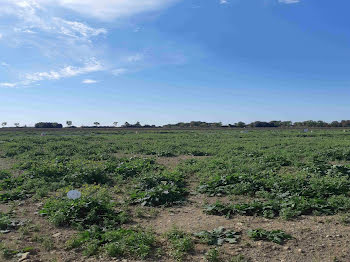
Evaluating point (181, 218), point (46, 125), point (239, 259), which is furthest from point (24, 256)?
point (46, 125)

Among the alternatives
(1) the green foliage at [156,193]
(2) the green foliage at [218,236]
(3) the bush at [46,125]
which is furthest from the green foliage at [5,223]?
(3) the bush at [46,125]

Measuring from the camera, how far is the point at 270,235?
4.95 m

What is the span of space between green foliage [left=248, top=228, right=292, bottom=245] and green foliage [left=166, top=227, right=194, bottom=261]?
109 cm

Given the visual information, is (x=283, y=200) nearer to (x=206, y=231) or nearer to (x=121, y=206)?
(x=206, y=231)

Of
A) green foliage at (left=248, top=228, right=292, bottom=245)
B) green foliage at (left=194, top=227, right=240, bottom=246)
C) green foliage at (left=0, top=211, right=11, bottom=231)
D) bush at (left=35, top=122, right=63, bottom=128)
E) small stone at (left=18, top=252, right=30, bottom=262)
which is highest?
bush at (left=35, top=122, right=63, bottom=128)

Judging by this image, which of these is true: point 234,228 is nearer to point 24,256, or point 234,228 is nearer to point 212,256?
point 212,256

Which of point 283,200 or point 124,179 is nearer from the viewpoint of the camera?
point 283,200

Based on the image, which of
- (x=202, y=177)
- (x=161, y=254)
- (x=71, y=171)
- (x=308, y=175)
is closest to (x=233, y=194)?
(x=202, y=177)

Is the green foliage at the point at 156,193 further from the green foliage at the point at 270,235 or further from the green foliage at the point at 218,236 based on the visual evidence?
the green foliage at the point at 270,235

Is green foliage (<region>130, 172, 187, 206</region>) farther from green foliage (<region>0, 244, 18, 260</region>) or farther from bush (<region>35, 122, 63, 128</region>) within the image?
bush (<region>35, 122, 63, 128</region>)

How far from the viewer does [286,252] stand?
453cm

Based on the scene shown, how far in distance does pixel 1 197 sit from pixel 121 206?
3.47m

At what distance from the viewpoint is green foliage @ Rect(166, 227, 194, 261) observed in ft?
14.7

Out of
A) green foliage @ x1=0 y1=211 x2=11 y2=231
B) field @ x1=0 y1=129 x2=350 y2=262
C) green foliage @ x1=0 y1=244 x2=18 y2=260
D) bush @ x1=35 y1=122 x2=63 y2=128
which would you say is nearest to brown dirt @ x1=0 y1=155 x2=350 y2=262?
field @ x1=0 y1=129 x2=350 y2=262
